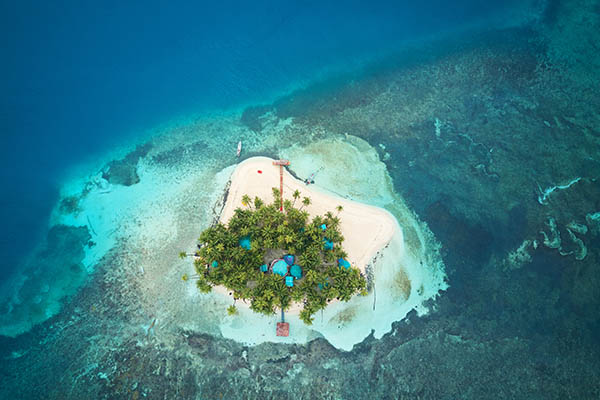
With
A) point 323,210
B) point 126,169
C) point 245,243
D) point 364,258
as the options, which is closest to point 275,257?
point 245,243

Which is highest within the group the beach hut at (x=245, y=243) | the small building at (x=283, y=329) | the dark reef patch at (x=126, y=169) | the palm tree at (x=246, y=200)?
the dark reef patch at (x=126, y=169)

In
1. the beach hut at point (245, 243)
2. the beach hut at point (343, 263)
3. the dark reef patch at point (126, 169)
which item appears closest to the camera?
the beach hut at point (343, 263)

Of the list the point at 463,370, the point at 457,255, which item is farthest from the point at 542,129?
the point at 463,370

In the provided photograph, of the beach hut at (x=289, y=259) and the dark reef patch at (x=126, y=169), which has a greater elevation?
the dark reef patch at (x=126, y=169)

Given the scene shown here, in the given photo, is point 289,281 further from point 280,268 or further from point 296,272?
point 280,268

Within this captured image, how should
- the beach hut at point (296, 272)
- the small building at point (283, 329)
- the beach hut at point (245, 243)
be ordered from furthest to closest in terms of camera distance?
the beach hut at point (245, 243), the beach hut at point (296, 272), the small building at point (283, 329)

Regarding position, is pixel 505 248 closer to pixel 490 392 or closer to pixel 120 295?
pixel 490 392

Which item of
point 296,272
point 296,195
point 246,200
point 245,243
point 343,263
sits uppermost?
point 246,200

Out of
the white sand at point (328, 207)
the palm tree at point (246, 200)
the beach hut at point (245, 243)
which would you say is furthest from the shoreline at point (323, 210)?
the beach hut at point (245, 243)

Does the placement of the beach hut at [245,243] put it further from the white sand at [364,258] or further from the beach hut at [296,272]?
the beach hut at [296,272]
